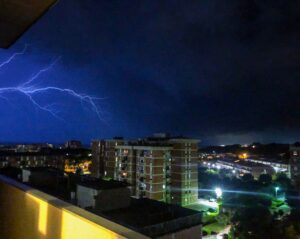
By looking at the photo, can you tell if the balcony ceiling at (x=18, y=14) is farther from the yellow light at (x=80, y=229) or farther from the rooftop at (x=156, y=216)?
the rooftop at (x=156, y=216)

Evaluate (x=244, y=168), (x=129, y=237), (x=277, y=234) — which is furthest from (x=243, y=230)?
(x=244, y=168)

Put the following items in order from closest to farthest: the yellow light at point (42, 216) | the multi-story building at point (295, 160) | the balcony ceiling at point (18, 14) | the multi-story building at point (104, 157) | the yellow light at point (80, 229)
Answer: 1. the yellow light at point (80, 229)
2. the yellow light at point (42, 216)
3. the balcony ceiling at point (18, 14)
4. the multi-story building at point (104, 157)
5. the multi-story building at point (295, 160)

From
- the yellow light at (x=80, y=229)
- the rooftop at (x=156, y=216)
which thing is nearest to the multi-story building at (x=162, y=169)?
the rooftop at (x=156, y=216)

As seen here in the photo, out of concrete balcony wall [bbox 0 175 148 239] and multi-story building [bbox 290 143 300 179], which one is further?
multi-story building [bbox 290 143 300 179]

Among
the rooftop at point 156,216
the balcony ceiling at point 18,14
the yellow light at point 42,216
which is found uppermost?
the balcony ceiling at point 18,14

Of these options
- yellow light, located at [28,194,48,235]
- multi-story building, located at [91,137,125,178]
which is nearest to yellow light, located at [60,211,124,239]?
yellow light, located at [28,194,48,235]

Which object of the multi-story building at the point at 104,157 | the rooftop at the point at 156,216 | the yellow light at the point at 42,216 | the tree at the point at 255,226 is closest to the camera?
the yellow light at the point at 42,216

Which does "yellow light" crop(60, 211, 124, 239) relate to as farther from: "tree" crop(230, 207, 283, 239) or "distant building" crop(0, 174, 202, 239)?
"tree" crop(230, 207, 283, 239)
